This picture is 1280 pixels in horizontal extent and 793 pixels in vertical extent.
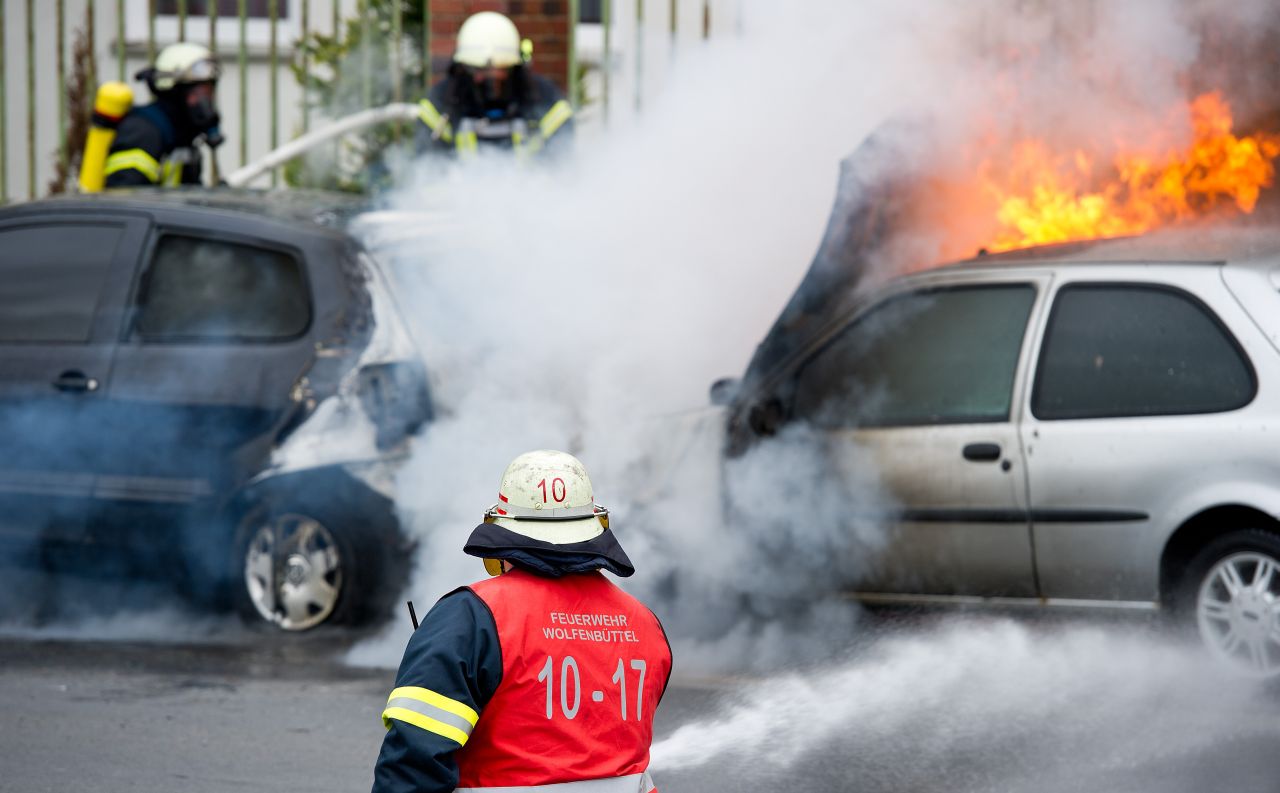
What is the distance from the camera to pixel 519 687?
304cm

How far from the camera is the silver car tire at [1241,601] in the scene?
585 centimetres

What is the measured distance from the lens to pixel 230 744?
5809 mm

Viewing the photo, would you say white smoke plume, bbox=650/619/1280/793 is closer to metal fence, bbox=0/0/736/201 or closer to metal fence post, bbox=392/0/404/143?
metal fence, bbox=0/0/736/201

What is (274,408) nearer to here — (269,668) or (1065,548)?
(269,668)

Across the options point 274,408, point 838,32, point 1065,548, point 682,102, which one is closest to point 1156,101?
point 838,32

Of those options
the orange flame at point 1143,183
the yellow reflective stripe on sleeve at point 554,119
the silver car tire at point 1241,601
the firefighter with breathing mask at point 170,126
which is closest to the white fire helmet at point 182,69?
the firefighter with breathing mask at point 170,126

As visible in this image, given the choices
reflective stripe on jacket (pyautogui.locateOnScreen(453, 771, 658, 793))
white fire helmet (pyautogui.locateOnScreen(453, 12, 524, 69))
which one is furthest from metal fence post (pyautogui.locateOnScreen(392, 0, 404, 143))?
reflective stripe on jacket (pyautogui.locateOnScreen(453, 771, 658, 793))

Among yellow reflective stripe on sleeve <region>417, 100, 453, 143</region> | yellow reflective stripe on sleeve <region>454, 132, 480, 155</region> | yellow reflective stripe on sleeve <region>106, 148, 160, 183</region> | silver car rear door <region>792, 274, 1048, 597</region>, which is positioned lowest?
silver car rear door <region>792, 274, 1048, 597</region>

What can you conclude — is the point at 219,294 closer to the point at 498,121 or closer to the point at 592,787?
the point at 498,121

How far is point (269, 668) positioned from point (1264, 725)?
340 cm

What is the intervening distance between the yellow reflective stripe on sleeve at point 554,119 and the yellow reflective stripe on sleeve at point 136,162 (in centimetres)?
204

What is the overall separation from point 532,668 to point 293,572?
172 inches

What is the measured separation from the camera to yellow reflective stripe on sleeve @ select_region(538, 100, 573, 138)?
374 inches

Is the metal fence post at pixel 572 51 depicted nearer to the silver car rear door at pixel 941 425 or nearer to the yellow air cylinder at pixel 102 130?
the yellow air cylinder at pixel 102 130
